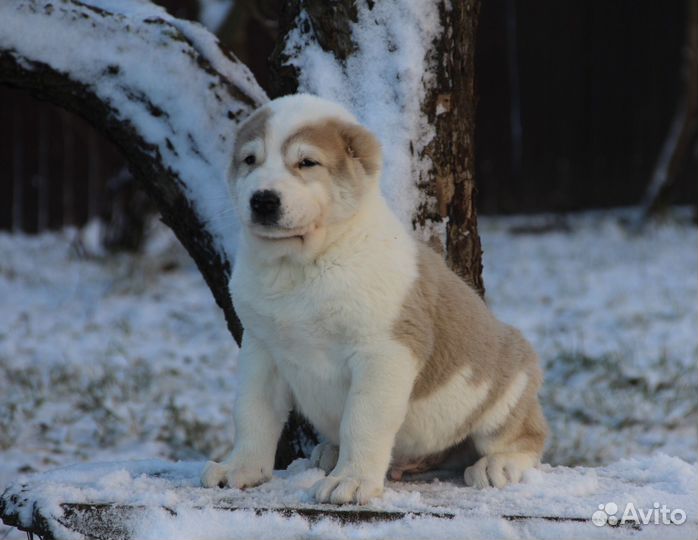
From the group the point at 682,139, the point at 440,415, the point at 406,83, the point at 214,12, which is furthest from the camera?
the point at 682,139

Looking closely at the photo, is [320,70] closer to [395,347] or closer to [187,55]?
[187,55]

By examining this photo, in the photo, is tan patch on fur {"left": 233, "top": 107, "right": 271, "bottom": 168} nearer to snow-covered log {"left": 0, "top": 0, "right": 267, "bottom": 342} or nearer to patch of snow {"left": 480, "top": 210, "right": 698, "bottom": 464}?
snow-covered log {"left": 0, "top": 0, "right": 267, "bottom": 342}

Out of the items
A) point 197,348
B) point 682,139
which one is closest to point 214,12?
point 197,348

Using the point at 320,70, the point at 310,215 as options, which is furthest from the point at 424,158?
the point at 310,215

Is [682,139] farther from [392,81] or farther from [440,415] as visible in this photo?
[440,415]

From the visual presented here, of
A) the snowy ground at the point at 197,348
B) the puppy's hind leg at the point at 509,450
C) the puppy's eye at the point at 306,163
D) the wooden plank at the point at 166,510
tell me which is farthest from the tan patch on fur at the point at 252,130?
the snowy ground at the point at 197,348

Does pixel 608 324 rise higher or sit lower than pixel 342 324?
lower

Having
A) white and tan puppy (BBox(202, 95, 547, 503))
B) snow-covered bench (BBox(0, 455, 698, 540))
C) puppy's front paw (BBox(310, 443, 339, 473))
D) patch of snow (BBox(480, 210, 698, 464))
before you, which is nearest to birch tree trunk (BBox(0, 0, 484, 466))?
puppy's front paw (BBox(310, 443, 339, 473))

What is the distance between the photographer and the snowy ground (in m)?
4.82

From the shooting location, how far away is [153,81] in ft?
12.0

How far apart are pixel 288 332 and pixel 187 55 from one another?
142 cm

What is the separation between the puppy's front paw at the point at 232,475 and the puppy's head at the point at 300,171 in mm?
615

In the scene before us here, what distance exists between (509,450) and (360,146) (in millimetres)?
1041

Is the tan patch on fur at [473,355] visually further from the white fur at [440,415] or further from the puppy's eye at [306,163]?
the puppy's eye at [306,163]
